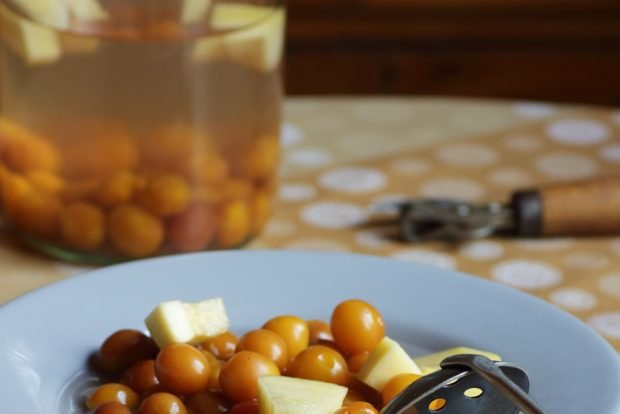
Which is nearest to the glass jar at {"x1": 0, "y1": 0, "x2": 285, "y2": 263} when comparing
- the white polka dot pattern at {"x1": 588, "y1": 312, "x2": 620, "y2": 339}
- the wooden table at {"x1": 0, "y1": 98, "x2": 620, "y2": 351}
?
the wooden table at {"x1": 0, "y1": 98, "x2": 620, "y2": 351}

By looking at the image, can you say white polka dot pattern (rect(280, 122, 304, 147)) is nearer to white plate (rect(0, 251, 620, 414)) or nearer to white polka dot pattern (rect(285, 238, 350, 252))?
white polka dot pattern (rect(285, 238, 350, 252))

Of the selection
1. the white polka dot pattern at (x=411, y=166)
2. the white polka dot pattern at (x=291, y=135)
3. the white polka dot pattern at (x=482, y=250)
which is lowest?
the white polka dot pattern at (x=482, y=250)

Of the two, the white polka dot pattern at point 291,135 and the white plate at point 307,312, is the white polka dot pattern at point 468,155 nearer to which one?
the white polka dot pattern at point 291,135

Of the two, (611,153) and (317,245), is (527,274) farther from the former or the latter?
(611,153)

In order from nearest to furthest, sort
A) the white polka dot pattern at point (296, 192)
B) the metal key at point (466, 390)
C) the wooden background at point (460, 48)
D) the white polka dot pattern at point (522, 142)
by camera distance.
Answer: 1. the metal key at point (466, 390)
2. the white polka dot pattern at point (296, 192)
3. the white polka dot pattern at point (522, 142)
4. the wooden background at point (460, 48)

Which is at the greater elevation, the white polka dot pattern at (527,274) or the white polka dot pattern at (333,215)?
the white polka dot pattern at (333,215)

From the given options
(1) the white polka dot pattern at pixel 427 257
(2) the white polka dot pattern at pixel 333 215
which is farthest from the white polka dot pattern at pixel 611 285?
(2) the white polka dot pattern at pixel 333 215
